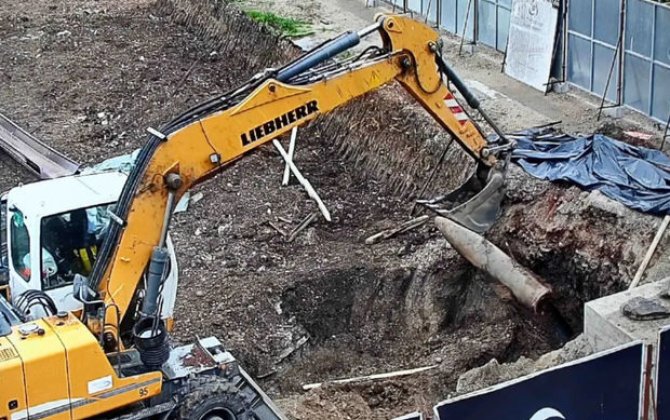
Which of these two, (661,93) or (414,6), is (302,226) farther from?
(414,6)

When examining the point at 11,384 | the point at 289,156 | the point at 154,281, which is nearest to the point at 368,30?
the point at 154,281

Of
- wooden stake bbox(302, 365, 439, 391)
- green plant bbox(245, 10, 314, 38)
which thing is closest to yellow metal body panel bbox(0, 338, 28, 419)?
wooden stake bbox(302, 365, 439, 391)

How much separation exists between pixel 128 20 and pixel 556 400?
2134cm

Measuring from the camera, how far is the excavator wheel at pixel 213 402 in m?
10.7

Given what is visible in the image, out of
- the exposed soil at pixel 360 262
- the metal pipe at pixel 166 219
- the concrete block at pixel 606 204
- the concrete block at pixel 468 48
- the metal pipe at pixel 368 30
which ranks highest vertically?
the metal pipe at pixel 368 30

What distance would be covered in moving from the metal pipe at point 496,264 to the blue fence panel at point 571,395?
4505 millimetres

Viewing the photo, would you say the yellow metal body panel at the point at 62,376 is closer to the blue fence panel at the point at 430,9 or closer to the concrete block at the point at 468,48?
the concrete block at the point at 468,48

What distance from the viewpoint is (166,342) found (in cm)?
1081

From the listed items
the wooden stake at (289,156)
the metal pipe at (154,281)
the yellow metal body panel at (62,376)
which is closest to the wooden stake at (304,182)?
the wooden stake at (289,156)

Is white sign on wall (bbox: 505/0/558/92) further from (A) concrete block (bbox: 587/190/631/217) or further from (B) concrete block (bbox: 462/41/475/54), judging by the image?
(A) concrete block (bbox: 587/190/631/217)

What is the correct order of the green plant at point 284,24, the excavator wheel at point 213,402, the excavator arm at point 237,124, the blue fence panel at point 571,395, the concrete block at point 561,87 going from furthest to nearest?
the green plant at point 284,24, the concrete block at point 561,87, the excavator wheel at point 213,402, the excavator arm at point 237,124, the blue fence panel at point 571,395

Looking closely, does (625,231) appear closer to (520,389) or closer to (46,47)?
(520,389)

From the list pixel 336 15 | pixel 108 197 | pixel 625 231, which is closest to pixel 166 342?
pixel 108 197

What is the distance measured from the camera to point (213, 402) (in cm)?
1082
